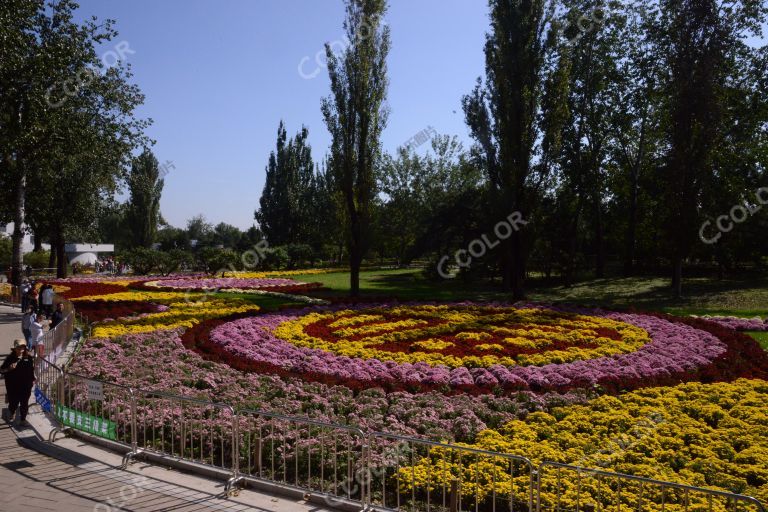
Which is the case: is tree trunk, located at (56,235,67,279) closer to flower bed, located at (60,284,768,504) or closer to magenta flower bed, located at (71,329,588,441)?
flower bed, located at (60,284,768,504)

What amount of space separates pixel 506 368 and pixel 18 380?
750 centimetres

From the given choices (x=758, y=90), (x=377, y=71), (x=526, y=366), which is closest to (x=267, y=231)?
(x=377, y=71)

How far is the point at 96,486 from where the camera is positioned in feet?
19.3

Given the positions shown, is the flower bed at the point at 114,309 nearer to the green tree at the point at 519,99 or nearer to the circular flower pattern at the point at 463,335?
the circular flower pattern at the point at 463,335

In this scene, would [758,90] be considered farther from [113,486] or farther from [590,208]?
[113,486]

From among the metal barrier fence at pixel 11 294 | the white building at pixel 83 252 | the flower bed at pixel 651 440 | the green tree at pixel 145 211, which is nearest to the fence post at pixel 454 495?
the flower bed at pixel 651 440

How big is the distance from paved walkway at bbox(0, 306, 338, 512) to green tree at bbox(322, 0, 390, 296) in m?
15.1

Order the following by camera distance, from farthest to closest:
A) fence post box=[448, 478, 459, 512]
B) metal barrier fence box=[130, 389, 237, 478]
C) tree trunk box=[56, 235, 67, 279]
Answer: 1. tree trunk box=[56, 235, 67, 279]
2. metal barrier fence box=[130, 389, 237, 478]
3. fence post box=[448, 478, 459, 512]

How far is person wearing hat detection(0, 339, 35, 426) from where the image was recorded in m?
7.89

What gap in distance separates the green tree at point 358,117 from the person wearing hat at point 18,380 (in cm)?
1414

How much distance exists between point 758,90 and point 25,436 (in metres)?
31.0

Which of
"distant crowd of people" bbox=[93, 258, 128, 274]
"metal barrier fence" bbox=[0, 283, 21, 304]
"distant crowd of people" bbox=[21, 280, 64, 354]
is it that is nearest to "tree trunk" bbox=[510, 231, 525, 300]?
"distant crowd of people" bbox=[21, 280, 64, 354]

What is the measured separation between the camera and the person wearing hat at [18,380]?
25.9 ft

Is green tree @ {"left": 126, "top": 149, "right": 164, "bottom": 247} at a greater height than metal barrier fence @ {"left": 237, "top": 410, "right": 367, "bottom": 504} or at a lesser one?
greater
